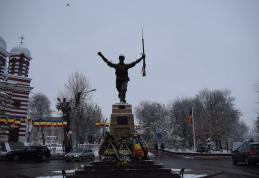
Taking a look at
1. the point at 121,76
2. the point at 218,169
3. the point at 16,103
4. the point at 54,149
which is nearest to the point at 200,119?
the point at 54,149

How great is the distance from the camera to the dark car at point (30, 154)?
29547 mm

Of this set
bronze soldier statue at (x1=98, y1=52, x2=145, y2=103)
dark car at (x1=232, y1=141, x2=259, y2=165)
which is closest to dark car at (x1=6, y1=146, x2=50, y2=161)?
bronze soldier statue at (x1=98, y1=52, x2=145, y2=103)

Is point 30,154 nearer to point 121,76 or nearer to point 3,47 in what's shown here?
point 121,76

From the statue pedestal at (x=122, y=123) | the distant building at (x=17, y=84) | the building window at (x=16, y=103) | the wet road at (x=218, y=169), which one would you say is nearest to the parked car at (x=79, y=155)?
the wet road at (x=218, y=169)

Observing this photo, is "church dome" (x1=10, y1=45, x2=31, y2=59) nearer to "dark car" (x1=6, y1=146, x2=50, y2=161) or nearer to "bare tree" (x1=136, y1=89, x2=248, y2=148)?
"dark car" (x1=6, y1=146, x2=50, y2=161)

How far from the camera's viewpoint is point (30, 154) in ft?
99.7

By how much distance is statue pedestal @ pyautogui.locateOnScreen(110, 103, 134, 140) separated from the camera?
1447cm

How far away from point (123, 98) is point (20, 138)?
32.2 meters

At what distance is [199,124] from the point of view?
6378 centimetres

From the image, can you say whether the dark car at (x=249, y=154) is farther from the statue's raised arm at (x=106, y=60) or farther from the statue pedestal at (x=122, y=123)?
the statue's raised arm at (x=106, y=60)

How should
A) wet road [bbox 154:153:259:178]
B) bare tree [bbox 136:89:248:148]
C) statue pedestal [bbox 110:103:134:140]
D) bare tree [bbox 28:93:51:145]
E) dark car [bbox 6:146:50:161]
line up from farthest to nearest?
bare tree [bbox 28:93:51:145], bare tree [bbox 136:89:248:148], dark car [bbox 6:146:50:161], wet road [bbox 154:153:259:178], statue pedestal [bbox 110:103:134:140]

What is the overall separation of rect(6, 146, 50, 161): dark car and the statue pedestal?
62.1 feet

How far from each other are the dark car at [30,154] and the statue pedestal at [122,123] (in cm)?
1891

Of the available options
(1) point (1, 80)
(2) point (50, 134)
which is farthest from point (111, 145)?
(2) point (50, 134)
